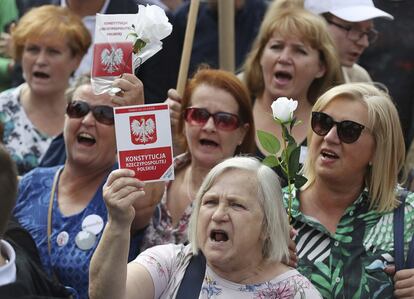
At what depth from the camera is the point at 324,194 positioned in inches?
212

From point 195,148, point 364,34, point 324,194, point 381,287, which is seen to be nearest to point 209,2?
point 364,34

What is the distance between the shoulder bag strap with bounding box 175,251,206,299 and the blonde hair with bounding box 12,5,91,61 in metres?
2.85

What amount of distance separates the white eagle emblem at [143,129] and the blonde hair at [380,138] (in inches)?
40.9

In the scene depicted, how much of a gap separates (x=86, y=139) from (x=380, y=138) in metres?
1.60

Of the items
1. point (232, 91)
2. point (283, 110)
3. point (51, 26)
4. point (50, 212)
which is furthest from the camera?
point (51, 26)

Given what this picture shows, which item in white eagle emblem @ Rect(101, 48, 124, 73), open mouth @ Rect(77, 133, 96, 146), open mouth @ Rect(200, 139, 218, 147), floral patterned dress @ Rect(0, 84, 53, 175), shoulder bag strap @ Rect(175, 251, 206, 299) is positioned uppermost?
white eagle emblem @ Rect(101, 48, 124, 73)

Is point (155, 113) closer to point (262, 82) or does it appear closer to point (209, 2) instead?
point (262, 82)

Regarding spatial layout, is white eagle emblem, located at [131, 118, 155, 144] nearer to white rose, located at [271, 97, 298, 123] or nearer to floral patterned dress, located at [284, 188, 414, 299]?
white rose, located at [271, 97, 298, 123]

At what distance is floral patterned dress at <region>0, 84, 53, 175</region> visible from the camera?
719 centimetres

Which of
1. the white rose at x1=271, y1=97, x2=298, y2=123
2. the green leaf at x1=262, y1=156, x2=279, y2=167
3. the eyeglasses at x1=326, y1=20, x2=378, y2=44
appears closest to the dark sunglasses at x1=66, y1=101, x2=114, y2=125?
the green leaf at x1=262, y1=156, x2=279, y2=167

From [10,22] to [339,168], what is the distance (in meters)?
3.77

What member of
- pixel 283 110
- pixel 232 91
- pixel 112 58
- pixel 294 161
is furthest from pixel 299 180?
pixel 232 91

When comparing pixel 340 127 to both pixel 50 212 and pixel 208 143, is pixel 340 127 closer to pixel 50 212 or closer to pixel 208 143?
pixel 208 143

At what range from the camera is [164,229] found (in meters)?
5.85
